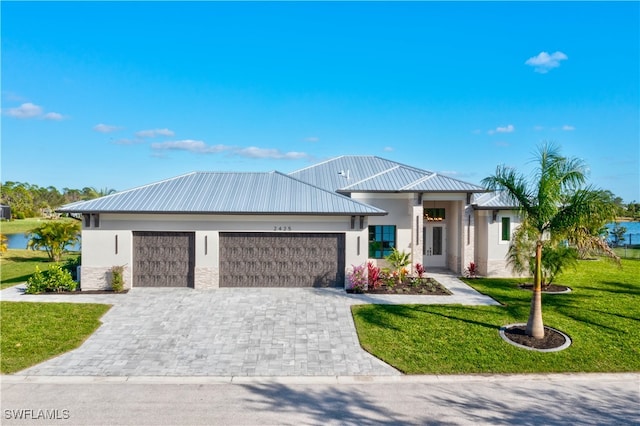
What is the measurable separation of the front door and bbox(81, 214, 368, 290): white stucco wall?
21.1 ft

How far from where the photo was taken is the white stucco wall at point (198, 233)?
49.1 feet

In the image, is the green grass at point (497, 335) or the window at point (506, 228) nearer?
the green grass at point (497, 335)

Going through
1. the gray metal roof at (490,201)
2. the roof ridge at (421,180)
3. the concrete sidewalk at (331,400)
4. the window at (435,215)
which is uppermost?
the roof ridge at (421,180)

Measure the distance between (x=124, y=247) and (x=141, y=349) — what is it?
6.38 metres

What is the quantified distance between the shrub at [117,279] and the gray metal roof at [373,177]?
387 inches

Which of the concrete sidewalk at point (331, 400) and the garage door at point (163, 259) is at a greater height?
the garage door at point (163, 259)

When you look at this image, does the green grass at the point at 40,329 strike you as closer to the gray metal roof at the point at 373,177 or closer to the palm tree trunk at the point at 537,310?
the gray metal roof at the point at 373,177

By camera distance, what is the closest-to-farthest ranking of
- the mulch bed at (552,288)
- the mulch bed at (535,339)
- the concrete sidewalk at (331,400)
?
1. the concrete sidewalk at (331,400)
2. the mulch bed at (535,339)
3. the mulch bed at (552,288)

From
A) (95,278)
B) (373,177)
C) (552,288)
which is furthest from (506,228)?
(95,278)

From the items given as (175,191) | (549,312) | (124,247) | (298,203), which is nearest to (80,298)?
(124,247)

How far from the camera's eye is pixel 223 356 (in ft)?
31.7

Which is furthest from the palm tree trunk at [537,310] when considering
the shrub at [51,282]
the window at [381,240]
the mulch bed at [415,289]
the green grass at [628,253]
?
the green grass at [628,253]

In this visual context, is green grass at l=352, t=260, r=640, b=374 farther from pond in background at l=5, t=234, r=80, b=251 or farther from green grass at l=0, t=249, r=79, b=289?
pond in background at l=5, t=234, r=80, b=251

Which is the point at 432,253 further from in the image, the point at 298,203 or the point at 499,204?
the point at 298,203
